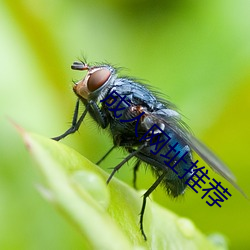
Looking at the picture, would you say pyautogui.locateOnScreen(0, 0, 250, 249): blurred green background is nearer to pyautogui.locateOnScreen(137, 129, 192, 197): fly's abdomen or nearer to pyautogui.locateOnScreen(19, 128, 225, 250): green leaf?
pyautogui.locateOnScreen(137, 129, 192, 197): fly's abdomen

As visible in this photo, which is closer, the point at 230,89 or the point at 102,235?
the point at 102,235

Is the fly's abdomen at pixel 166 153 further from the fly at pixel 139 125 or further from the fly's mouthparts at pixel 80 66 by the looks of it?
the fly's mouthparts at pixel 80 66

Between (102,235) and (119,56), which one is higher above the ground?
(102,235)

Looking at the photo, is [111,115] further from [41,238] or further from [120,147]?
[41,238]

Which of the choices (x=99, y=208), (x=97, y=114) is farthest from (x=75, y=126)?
(x=99, y=208)

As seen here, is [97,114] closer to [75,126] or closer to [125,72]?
[75,126]

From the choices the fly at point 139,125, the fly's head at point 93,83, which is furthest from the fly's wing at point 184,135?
the fly's head at point 93,83

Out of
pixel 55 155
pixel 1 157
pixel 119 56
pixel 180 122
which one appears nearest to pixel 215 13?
pixel 119 56
